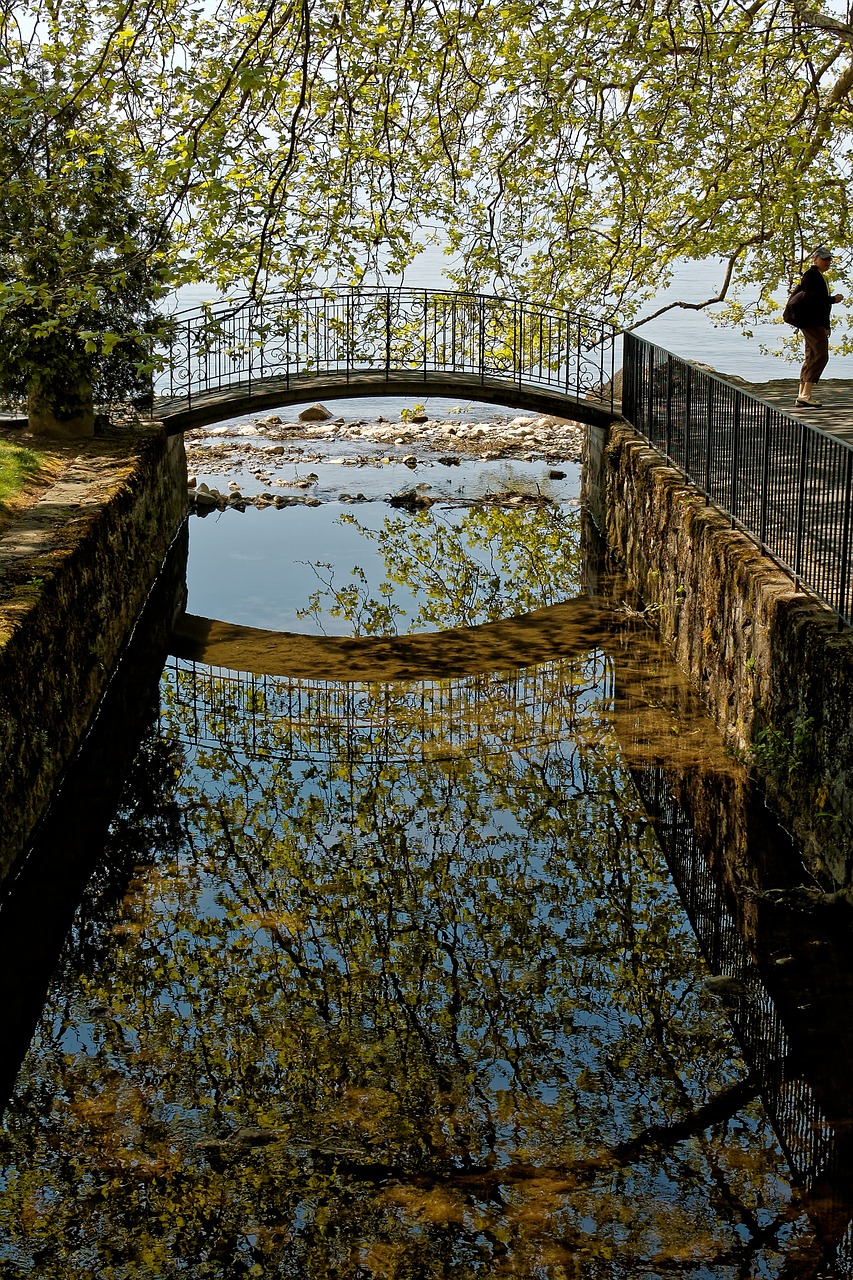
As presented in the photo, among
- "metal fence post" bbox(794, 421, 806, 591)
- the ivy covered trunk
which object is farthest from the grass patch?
"metal fence post" bbox(794, 421, 806, 591)

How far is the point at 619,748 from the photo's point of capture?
1183cm

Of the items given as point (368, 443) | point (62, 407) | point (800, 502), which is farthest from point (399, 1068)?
point (368, 443)

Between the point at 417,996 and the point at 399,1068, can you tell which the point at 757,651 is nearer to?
the point at 417,996

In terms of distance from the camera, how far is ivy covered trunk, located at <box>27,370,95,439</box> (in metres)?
16.7

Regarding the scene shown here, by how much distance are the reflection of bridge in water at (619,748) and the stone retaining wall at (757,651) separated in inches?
17.5

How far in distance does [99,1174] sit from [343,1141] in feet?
3.57

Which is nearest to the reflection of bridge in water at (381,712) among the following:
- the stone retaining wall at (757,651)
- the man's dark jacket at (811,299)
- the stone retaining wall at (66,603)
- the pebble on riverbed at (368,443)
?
the stone retaining wall at (66,603)

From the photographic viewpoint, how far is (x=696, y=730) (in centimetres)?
1198

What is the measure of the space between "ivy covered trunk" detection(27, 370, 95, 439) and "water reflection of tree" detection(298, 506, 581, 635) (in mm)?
3481

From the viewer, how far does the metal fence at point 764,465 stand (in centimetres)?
945

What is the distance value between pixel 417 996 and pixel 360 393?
1208cm

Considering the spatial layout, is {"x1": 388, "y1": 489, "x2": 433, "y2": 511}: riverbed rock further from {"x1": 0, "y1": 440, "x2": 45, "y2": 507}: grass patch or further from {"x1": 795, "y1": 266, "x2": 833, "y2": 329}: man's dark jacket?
{"x1": 795, "y1": 266, "x2": 833, "y2": 329}: man's dark jacket

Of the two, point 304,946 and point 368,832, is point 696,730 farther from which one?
point 304,946

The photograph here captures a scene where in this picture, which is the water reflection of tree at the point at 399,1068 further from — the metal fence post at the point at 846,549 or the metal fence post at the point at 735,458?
the metal fence post at the point at 735,458
